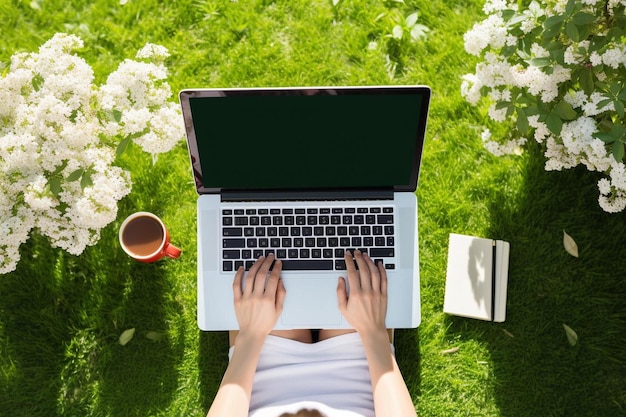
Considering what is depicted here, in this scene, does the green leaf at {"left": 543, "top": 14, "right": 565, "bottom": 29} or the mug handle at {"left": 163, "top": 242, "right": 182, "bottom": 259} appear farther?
the mug handle at {"left": 163, "top": 242, "right": 182, "bottom": 259}

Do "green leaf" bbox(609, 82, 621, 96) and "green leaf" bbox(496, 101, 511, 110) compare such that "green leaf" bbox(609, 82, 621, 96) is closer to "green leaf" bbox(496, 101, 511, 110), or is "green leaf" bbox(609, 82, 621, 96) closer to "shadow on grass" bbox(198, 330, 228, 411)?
"green leaf" bbox(496, 101, 511, 110)

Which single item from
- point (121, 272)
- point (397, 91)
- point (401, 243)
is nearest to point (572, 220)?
point (401, 243)

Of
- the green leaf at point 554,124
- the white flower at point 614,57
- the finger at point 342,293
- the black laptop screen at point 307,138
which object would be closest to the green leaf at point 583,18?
the white flower at point 614,57

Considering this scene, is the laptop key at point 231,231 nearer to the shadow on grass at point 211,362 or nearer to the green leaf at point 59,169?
the green leaf at point 59,169

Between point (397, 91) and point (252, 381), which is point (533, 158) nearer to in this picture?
point (397, 91)

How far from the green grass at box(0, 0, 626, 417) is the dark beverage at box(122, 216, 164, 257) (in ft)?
1.15

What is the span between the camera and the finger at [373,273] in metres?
2.46

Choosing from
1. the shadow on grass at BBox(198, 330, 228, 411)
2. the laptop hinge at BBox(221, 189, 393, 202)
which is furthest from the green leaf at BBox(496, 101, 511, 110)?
the shadow on grass at BBox(198, 330, 228, 411)

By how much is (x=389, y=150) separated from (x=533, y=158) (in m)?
1.31

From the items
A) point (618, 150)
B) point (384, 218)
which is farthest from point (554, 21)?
point (384, 218)

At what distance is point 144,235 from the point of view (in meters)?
2.84

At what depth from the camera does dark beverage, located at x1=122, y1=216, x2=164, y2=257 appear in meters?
2.83

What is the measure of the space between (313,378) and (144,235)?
3.60 ft

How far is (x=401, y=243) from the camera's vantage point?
97.7 inches
